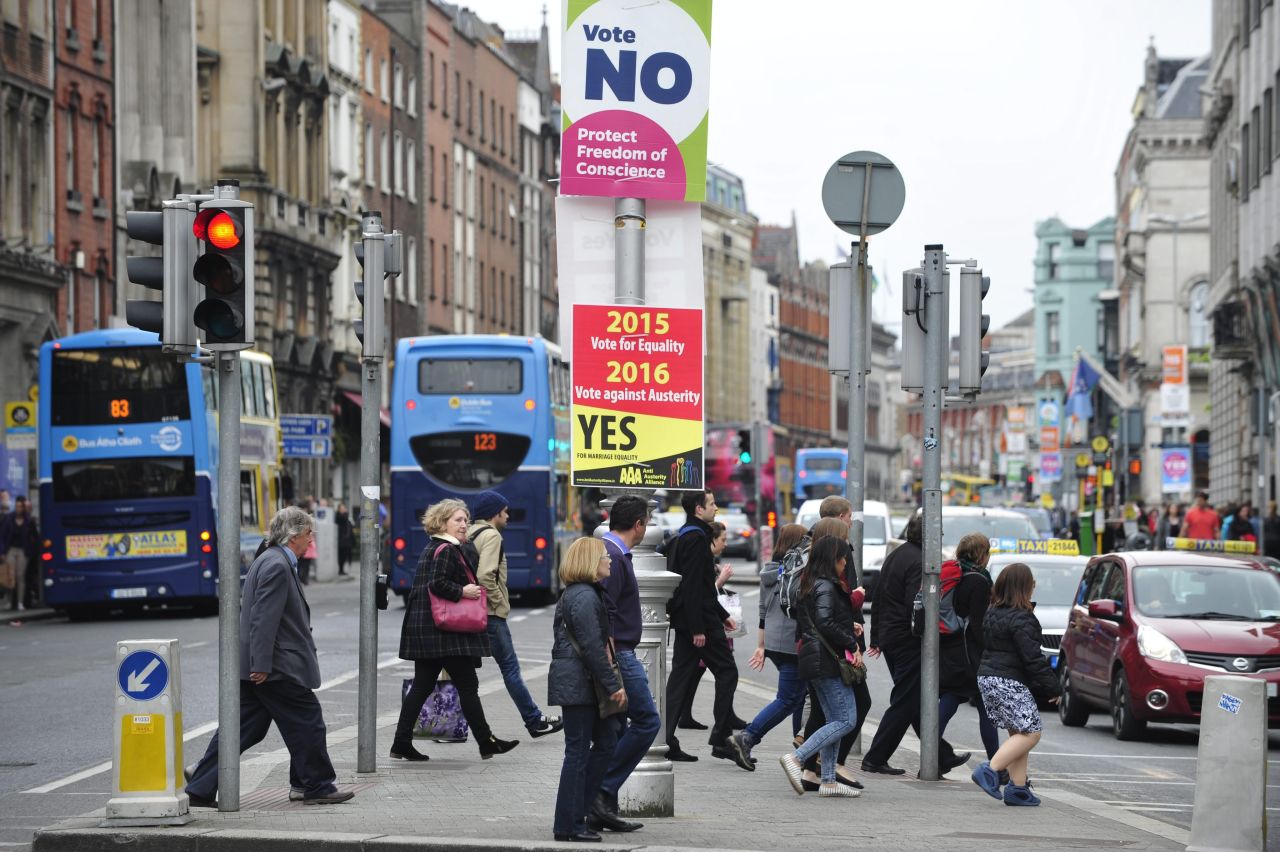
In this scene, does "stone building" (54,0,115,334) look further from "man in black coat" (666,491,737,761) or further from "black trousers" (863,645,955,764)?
"black trousers" (863,645,955,764)

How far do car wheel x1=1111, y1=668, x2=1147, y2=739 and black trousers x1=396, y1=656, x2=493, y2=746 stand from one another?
6.03 m

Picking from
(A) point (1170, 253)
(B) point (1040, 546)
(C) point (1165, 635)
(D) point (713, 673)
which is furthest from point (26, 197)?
(A) point (1170, 253)

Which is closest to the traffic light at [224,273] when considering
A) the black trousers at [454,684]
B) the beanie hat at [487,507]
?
the black trousers at [454,684]

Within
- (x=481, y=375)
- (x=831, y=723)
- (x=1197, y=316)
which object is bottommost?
(x=831, y=723)

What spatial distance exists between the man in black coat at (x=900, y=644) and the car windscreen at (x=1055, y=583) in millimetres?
9393

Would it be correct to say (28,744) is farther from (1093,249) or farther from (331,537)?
(1093,249)

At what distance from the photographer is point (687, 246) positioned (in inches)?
502

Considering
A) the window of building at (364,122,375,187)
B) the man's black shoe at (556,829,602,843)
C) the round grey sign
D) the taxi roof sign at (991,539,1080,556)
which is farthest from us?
the window of building at (364,122,375,187)

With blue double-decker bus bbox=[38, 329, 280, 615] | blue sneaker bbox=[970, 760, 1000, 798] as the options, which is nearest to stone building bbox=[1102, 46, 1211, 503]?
blue double-decker bus bbox=[38, 329, 280, 615]

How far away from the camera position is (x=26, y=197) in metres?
48.2

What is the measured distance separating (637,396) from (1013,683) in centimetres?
331

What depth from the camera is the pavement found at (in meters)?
11.3

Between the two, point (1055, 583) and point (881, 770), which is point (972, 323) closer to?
point (881, 770)

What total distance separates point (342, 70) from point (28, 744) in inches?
2377
